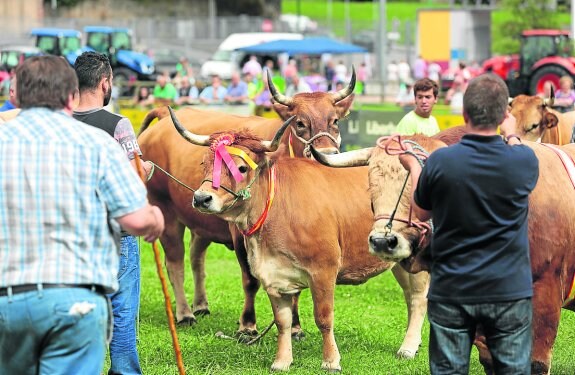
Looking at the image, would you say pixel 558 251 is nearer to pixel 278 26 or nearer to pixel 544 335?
pixel 544 335

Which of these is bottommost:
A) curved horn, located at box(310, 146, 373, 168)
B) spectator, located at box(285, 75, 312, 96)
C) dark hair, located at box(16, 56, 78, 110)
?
spectator, located at box(285, 75, 312, 96)

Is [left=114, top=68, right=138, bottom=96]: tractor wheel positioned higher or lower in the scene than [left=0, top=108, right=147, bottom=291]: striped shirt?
lower

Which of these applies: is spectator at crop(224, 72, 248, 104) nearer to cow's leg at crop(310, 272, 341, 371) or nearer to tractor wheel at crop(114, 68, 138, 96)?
tractor wheel at crop(114, 68, 138, 96)

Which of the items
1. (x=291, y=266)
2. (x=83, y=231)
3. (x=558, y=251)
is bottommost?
(x=291, y=266)

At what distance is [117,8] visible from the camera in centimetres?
7669

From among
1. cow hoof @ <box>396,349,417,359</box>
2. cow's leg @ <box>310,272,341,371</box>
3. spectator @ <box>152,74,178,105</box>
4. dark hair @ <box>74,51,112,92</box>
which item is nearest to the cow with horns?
cow hoof @ <box>396,349,417,359</box>

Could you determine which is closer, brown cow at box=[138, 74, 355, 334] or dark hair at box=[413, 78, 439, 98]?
brown cow at box=[138, 74, 355, 334]

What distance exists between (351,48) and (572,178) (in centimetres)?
4131

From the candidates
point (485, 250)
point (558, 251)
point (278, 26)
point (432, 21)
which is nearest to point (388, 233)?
point (485, 250)

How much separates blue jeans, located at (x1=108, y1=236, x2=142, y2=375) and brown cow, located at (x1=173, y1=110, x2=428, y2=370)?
107 cm

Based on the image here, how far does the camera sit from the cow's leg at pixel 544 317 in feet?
Result: 20.1

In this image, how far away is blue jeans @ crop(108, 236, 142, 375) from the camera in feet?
23.1

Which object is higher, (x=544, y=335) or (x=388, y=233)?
(x=388, y=233)

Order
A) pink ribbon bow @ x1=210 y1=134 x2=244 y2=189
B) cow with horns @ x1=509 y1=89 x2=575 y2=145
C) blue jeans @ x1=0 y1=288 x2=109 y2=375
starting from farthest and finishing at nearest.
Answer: cow with horns @ x1=509 y1=89 x2=575 y2=145
pink ribbon bow @ x1=210 y1=134 x2=244 y2=189
blue jeans @ x1=0 y1=288 x2=109 y2=375
